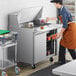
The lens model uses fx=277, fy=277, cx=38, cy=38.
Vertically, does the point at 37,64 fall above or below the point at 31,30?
below

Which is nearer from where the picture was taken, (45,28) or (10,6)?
(10,6)

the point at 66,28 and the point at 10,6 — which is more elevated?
the point at 10,6

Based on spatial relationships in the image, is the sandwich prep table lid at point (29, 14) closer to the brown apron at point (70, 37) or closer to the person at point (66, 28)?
the person at point (66, 28)

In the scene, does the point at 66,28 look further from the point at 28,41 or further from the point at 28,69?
the point at 28,69

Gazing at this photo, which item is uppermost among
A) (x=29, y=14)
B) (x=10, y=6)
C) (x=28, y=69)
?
(x=10, y=6)

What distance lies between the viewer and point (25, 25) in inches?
218

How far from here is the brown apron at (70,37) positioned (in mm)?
5352

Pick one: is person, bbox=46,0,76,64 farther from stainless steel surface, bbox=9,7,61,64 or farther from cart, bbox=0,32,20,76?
cart, bbox=0,32,20,76

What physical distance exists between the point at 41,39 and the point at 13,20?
68 centimetres

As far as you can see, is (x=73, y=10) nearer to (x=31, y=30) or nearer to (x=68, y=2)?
(x=68, y=2)

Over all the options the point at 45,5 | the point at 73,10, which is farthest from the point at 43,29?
the point at 73,10

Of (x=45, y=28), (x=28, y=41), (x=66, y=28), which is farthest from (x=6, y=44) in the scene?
(x=66, y=28)

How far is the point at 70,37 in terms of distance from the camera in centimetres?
538

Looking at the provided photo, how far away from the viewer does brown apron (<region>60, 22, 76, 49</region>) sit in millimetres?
5352
